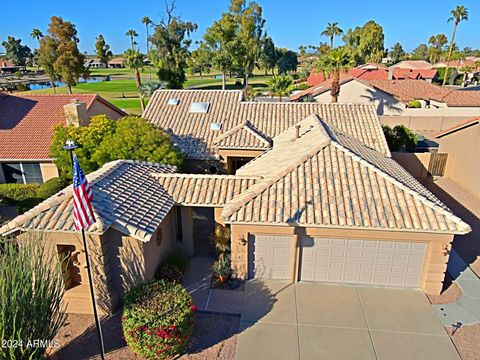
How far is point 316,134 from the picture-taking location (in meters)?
18.4

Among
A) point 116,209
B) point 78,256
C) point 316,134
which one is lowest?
point 78,256

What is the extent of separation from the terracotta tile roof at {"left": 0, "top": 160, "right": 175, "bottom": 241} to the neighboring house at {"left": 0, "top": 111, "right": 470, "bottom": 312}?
0.12 ft

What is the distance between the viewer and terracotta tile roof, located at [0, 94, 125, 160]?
2338 cm

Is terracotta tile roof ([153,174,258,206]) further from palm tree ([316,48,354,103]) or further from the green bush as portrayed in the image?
palm tree ([316,48,354,103])

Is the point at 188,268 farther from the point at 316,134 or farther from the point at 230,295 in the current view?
the point at 316,134

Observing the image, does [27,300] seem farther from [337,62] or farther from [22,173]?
[337,62]


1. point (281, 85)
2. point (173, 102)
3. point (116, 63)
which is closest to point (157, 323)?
point (173, 102)

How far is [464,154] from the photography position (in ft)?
77.8

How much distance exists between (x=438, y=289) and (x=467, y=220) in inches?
308

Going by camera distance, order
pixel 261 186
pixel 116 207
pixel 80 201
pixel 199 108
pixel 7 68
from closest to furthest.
Answer: pixel 80 201 < pixel 116 207 < pixel 261 186 < pixel 199 108 < pixel 7 68

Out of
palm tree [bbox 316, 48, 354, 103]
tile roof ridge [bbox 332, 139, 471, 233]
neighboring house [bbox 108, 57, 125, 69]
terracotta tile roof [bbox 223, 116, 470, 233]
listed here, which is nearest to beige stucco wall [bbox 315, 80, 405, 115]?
palm tree [bbox 316, 48, 354, 103]

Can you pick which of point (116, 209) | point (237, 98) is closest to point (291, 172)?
point (116, 209)

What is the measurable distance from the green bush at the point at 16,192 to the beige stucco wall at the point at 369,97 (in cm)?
3253

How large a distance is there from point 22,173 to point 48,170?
1.83 m
